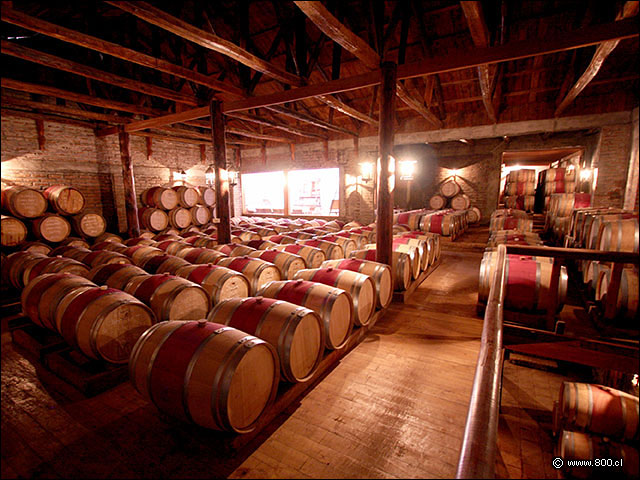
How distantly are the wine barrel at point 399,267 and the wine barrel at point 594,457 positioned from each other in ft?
9.06

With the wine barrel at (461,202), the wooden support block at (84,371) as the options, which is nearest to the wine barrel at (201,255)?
the wooden support block at (84,371)

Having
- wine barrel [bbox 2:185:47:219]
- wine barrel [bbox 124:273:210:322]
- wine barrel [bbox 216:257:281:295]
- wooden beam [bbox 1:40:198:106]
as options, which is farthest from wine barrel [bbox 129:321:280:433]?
wine barrel [bbox 2:185:47:219]

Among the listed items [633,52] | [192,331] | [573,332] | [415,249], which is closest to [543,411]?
[573,332]

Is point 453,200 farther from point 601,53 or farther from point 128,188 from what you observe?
point 128,188

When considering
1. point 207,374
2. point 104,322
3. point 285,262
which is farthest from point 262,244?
point 207,374

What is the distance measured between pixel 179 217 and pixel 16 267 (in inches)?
226

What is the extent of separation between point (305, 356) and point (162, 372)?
1.21 m

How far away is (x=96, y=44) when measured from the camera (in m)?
4.55

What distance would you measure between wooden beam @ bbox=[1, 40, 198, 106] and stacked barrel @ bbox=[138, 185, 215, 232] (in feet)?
14.2

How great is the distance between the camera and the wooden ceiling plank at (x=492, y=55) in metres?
3.60

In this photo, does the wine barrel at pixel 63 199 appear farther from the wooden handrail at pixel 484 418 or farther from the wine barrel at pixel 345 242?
the wooden handrail at pixel 484 418

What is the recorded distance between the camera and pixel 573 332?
4.15 metres

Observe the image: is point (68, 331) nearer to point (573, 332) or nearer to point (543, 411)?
point (543, 411)

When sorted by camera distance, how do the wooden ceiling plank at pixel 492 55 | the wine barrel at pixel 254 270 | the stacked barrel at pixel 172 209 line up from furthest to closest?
1. the stacked barrel at pixel 172 209
2. the wine barrel at pixel 254 270
3. the wooden ceiling plank at pixel 492 55
